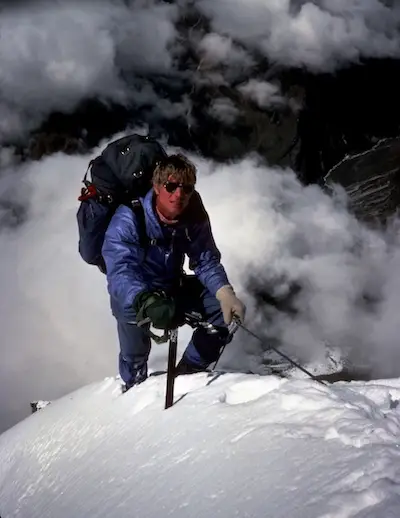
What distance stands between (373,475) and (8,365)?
20065cm

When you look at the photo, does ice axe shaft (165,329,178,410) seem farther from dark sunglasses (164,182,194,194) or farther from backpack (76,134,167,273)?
dark sunglasses (164,182,194,194)

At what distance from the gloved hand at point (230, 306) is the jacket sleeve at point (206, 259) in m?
0.24

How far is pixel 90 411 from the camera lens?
18.9 ft

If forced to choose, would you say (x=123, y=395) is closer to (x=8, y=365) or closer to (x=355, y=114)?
(x=355, y=114)

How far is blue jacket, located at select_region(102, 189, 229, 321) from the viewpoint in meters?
4.73

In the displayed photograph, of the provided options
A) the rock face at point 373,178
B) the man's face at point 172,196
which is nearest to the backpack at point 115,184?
the man's face at point 172,196

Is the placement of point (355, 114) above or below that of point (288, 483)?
above

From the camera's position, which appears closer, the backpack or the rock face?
the backpack

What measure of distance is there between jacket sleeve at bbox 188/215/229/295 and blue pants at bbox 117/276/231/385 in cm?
24

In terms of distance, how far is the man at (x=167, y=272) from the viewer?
4.58 m

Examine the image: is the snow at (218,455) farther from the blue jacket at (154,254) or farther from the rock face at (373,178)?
the rock face at (373,178)

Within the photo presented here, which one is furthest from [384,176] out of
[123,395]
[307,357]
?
[123,395]

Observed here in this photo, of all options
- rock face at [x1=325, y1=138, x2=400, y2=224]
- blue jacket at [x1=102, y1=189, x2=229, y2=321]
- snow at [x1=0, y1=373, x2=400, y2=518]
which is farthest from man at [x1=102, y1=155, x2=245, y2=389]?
rock face at [x1=325, y1=138, x2=400, y2=224]

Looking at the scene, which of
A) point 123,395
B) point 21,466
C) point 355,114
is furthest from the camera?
point 355,114
